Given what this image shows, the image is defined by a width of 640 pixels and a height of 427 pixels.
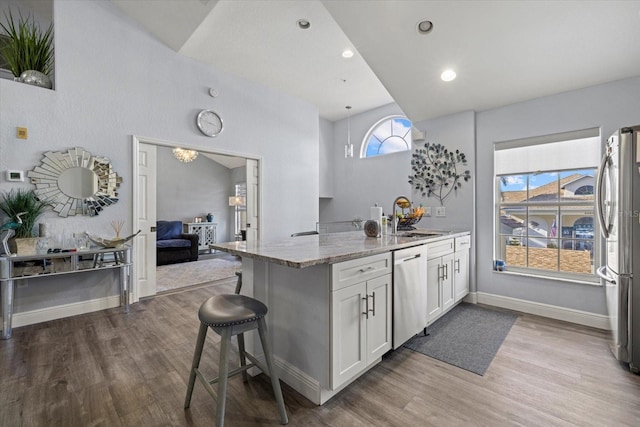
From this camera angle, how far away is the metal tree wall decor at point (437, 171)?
3.59m

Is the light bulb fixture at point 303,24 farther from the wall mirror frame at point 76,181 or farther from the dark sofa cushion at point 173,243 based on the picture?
the dark sofa cushion at point 173,243

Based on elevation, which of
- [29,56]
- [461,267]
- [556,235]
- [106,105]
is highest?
[29,56]

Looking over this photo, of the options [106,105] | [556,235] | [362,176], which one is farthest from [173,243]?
[556,235]

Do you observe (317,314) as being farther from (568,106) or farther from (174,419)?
(568,106)

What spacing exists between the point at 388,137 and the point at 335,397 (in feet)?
16.8

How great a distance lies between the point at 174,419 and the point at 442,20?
357cm

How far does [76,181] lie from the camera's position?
306cm

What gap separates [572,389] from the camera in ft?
5.79

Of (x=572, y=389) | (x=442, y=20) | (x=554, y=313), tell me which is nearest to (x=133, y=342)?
(x=572, y=389)

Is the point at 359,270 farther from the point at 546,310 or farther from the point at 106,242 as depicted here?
the point at 106,242

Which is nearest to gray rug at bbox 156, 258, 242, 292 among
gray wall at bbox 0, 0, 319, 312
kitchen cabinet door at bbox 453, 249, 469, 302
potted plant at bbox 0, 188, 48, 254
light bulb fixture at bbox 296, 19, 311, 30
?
gray wall at bbox 0, 0, 319, 312

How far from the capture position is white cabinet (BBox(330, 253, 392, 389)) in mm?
1561

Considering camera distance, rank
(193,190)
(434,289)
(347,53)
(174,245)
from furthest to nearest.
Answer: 1. (193,190)
2. (174,245)
3. (347,53)
4. (434,289)

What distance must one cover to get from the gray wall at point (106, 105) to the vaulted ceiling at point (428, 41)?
0.29 m
